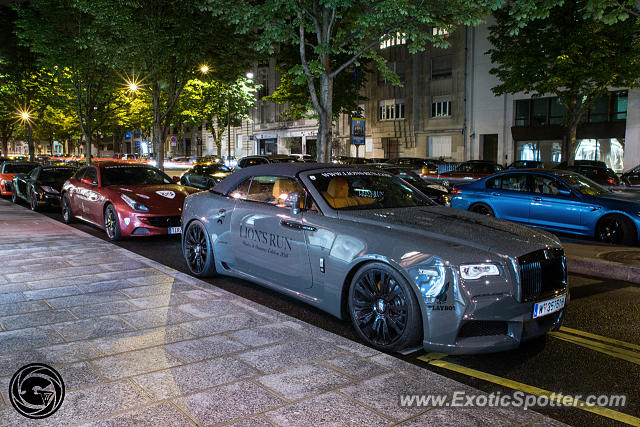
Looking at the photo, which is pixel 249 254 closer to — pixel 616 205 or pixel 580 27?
pixel 616 205

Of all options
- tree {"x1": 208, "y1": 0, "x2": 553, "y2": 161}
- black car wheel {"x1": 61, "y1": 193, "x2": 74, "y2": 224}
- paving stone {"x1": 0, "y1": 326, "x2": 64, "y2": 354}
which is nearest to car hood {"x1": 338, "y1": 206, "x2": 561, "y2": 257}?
paving stone {"x1": 0, "y1": 326, "x2": 64, "y2": 354}

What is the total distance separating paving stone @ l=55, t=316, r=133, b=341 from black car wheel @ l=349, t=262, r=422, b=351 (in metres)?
2.08

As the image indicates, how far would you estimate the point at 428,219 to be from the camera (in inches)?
191

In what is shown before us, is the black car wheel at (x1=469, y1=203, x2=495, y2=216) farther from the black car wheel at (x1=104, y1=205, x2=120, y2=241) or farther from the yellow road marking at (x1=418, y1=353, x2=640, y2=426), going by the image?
the yellow road marking at (x1=418, y1=353, x2=640, y2=426)

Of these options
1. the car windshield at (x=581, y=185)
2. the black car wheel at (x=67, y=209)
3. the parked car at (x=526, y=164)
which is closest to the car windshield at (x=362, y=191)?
the car windshield at (x=581, y=185)

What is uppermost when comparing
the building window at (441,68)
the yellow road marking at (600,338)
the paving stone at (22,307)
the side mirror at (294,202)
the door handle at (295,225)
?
the building window at (441,68)

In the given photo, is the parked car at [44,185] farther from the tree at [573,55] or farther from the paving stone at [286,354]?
the tree at [573,55]

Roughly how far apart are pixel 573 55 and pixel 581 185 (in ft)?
45.7

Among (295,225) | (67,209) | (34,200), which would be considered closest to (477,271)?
(295,225)

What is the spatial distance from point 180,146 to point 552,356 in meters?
78.5

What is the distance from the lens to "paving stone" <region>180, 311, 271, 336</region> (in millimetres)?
4633

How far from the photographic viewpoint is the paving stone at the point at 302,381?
338 centimetres

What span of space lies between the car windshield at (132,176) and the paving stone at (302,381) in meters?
8.48

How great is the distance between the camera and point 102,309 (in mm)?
5305
